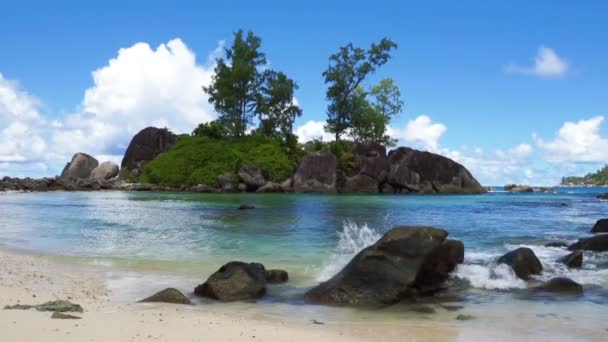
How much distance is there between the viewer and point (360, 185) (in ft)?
198

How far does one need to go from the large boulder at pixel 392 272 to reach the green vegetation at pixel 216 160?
51621mm

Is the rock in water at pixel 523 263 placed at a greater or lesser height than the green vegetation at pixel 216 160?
lesser

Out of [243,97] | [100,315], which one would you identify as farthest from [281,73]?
[100,315]

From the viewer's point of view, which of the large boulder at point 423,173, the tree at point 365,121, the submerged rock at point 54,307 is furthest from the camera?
the tree at point 365,121

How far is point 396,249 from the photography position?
30.9ft

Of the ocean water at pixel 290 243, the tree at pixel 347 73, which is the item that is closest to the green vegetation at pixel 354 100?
the tree at pixel 347 73

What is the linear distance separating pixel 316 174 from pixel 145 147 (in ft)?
97.5

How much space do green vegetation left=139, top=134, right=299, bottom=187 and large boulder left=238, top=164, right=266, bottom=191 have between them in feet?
5.60

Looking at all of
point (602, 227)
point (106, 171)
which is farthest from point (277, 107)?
point (602, 227)

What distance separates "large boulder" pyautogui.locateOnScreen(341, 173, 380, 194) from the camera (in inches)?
2366

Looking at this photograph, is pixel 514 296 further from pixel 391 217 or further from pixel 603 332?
pixel 391 217

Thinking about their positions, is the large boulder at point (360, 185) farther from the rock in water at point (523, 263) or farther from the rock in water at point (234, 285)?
the rock in water at point (234, 285)

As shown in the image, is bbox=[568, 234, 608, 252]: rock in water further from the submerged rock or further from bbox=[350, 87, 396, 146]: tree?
bbox=[350, 87, 396, 146]: tree

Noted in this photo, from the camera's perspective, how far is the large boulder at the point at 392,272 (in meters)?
8.79
